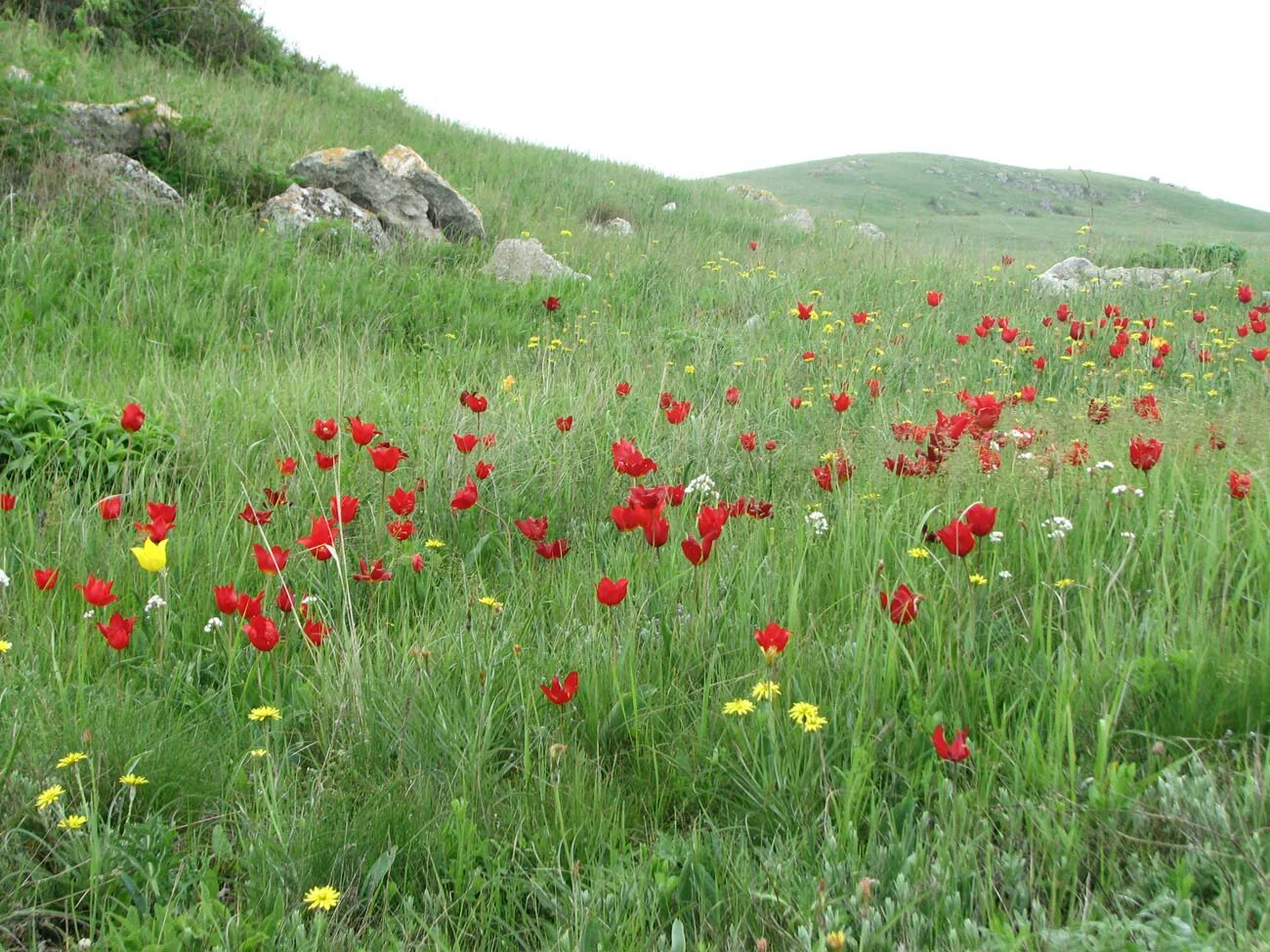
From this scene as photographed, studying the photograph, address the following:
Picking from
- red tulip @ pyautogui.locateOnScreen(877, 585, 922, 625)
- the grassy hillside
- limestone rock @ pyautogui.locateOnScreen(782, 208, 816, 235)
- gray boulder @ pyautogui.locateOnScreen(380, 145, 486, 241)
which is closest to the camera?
red tulip @ pyautogui.locateOnScreen(877, 585, 922, 625)

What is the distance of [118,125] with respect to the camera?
23.7 feet

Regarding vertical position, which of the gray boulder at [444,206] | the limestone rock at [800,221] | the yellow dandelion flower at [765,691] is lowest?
the yellow dandelion flower at [765,691]

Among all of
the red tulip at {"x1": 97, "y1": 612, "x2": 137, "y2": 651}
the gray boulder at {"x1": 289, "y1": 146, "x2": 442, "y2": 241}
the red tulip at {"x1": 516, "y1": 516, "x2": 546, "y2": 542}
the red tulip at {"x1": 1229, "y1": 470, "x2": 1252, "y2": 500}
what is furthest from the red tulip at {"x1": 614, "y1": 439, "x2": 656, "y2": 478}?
the gray boulder at {"x1": 289, "y1": 146, "x2": 442, "y2": 241}

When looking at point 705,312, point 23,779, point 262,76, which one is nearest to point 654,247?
point 705,312

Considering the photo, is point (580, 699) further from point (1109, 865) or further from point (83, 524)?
point (83, 524)

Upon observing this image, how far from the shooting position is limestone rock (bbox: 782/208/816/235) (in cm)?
1332

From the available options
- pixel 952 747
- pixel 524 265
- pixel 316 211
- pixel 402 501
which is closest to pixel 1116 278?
pixel 524 265

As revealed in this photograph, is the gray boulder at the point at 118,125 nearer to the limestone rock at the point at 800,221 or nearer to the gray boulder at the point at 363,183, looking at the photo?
the gray boulder at the point at 363,183

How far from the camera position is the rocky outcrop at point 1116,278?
8279mm

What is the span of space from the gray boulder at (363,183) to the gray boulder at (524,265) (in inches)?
28.3

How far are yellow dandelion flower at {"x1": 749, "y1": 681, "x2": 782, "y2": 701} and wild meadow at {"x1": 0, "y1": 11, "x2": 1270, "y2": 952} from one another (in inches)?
0.7

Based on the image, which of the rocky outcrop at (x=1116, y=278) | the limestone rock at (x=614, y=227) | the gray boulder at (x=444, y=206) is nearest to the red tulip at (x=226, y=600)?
the gray boulder at (x=444, y=206)

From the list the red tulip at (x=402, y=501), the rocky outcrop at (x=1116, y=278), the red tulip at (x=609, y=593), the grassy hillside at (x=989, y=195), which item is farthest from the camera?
the grassy hillside at (x=989, y=195)

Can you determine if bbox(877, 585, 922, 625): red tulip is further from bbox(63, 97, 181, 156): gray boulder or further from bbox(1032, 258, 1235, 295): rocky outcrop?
bbox(63, 97, 181, 156): gray boulder
